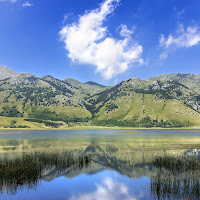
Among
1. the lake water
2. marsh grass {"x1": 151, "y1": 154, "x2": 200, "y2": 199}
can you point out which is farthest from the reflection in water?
marsh grass {"x1": 151, "y1": 154, "x2": 200, "y2": 199}

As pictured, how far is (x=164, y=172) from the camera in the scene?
34750 millimetres

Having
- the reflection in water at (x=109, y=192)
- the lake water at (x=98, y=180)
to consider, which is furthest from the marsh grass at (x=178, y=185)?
the reflection in water at (x=109, y=192)

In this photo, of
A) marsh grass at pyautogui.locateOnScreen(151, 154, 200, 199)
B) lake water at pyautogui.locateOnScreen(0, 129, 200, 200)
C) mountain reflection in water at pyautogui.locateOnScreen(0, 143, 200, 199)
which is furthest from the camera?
mountain reflection in water at pyautogui.locateOnScreen(0, 143, 200, 199)

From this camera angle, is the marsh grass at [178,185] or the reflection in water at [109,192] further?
the reflection in water at [109,192]

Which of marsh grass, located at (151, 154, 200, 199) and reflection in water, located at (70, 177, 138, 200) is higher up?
marsh grass, located at (151, 154, 200, 199)

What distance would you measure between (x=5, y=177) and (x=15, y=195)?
5770 millimetres

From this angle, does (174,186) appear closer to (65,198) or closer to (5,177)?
(65,198)

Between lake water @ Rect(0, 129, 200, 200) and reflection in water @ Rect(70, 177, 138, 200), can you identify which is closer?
reflection in water @ Rect(70, 177, 138, 200)

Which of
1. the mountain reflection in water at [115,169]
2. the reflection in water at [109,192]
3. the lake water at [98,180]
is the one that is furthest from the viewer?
the mountain reflection in water at [115,169]

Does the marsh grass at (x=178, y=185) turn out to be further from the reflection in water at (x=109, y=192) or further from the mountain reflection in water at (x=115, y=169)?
the reflection in water at (x=109, y=192)

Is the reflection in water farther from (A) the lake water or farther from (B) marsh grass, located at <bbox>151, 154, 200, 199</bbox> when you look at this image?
(B) marsh grass, located at <bbox>151, 154, 200, 199</bbox>

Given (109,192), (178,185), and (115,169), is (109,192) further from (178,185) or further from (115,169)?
(115,169)

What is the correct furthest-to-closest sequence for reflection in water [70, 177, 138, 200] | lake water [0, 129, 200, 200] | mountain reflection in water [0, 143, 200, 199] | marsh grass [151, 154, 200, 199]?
mountain reflection in water [0, 143, 200, 199]
lake water [0, 129, 200, 200]
reflection in water [70, 177, 138, 200]
marsh grass [151, 154, 200, 199]

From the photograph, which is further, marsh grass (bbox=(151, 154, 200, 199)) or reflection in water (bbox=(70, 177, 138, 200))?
reflection in water (bbox=(70, 177, 138, 200))
